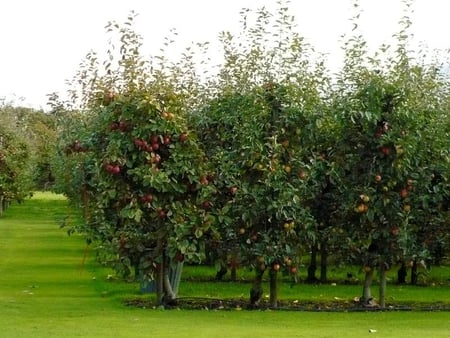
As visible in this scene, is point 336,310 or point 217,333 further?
point 336,310

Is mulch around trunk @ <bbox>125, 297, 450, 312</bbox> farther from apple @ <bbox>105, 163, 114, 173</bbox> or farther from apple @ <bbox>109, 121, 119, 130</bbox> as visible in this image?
apple @ <bbox>109, 121, 119, 130</bbox>

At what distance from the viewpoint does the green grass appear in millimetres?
12672

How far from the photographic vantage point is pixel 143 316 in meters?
14.8

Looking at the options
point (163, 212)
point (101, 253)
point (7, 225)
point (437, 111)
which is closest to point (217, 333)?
point (163, 212)

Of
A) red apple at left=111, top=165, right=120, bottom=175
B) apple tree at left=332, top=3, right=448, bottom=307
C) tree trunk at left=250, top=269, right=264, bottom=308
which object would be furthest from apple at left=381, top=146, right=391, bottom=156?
red apple at left=111, top=165, right=120, bottom=175

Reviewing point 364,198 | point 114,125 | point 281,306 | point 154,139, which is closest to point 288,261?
point 281,306

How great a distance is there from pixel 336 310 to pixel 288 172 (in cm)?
234

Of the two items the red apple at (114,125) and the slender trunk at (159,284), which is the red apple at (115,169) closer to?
the red apple at (114,125)

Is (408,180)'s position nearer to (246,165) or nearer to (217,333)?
(246,165)

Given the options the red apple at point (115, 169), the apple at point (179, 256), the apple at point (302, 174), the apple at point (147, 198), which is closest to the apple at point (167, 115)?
the red apple at point (115, 169)

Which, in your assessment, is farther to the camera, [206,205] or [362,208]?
[362,208]

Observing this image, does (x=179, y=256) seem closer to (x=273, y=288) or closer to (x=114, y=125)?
(x=273, y=288)

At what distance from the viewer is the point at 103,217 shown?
1633 centimetres

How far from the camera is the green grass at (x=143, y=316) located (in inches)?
499
